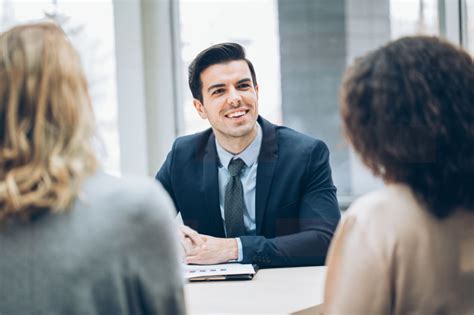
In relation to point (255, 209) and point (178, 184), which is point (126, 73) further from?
point (255, 209)

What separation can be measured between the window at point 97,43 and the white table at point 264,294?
6.14 feet

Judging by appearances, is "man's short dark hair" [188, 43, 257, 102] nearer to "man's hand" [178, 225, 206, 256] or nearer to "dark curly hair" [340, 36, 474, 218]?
"man's hand" [178, 225, 206, 256]

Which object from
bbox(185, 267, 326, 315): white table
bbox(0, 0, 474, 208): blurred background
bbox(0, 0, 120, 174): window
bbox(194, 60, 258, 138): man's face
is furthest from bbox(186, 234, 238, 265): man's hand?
bbox(0, 0, 120, 174): window

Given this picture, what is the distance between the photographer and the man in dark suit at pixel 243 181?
258cm

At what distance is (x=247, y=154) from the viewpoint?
9.61 ft

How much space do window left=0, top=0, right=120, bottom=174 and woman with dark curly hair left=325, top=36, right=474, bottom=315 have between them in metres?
2.78

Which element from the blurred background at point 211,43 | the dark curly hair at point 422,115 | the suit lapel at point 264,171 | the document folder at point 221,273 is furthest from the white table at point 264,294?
the blurred background at point 211,43

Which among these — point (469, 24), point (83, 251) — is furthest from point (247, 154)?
point (83, 251)

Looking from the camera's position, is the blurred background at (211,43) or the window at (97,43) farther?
the window at (97,43)

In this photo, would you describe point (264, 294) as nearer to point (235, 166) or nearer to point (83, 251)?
point (235, 166)

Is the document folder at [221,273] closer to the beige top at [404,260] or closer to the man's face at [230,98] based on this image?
the man's face at [230,98]

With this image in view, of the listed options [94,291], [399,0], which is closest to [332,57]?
[399,0]

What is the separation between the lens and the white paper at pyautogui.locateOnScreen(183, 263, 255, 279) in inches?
92.4

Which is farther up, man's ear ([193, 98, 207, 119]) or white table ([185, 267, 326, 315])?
man's ear ([193, 98, 207, 119])
